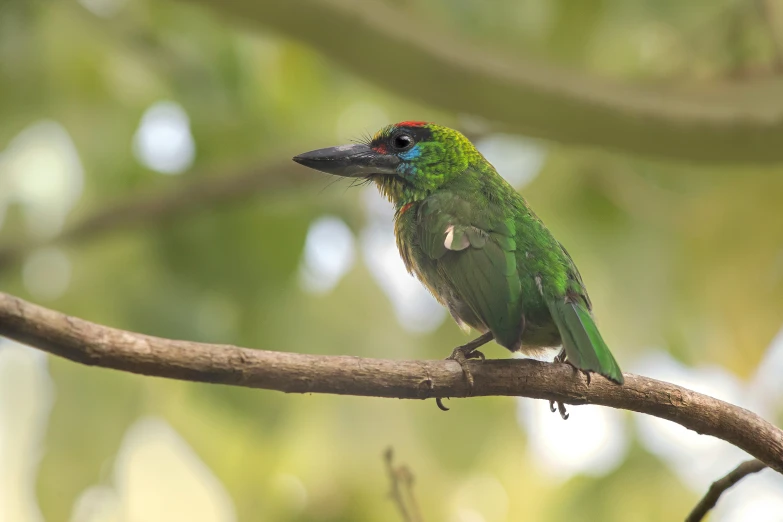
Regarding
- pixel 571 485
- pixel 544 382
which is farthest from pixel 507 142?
pixel 544 382

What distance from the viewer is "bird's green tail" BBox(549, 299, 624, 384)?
191cm

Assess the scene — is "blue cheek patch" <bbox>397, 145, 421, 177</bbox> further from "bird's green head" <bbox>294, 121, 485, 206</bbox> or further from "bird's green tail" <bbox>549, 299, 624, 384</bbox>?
"bird's green tail" <bbox>549, 299, 624, 384</bbox>

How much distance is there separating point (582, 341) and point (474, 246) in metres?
0.45

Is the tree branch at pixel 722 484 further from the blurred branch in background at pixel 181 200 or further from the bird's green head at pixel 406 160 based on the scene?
the blurred branch in background at pixel 181 200

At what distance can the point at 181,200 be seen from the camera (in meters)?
3.83

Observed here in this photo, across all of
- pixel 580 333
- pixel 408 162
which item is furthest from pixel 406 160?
pixel 580 333

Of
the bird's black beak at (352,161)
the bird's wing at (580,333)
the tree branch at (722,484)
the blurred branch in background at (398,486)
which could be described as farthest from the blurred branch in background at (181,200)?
the tree branch at (722,484)

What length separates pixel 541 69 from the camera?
10.2 ft

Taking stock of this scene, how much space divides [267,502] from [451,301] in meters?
1.80

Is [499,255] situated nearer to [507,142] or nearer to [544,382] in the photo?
[544,382]

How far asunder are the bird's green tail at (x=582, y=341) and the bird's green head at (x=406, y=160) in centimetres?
64

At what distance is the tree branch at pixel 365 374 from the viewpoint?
1339 mm

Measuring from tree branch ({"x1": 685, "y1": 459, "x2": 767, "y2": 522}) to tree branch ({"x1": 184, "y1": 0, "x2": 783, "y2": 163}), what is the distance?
1406mm

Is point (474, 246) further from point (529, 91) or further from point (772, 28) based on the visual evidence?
point (772, 28)
